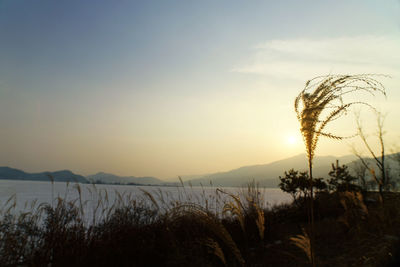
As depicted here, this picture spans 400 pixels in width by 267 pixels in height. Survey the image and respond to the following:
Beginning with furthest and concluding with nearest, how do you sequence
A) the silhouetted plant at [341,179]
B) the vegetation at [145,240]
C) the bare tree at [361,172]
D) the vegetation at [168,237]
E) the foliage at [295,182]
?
the bare tree at [361,172] < the silhouetted plant at [341,179] < the foliage at [295,182] < the vegetation at [145,240] < the vegetation at [168,237]

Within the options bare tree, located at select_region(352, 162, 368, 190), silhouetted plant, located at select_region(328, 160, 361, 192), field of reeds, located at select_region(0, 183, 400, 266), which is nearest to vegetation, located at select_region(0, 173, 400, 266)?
field of reeds, located at select_region(0, 183, 400, 266)

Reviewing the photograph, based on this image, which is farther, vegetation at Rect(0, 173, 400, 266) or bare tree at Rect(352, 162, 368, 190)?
bare tree at Rect(352, 162, 368, 190)

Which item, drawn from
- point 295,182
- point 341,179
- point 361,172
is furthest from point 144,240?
point 361,172

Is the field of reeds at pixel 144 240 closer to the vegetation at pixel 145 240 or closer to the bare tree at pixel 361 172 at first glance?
the vegetation at pixel 145 240

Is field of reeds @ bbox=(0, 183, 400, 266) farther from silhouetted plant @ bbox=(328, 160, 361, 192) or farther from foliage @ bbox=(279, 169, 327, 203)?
silhouetted plant @ bbox=(328, 160, 361, 192)

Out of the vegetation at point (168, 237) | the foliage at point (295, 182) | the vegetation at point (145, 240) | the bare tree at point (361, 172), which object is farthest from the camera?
the bare tree at point (361, 172)

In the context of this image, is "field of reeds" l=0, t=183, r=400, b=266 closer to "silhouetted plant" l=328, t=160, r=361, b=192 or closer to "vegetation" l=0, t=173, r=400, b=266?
"vegetation" l=0, t=173, r=400, b=266

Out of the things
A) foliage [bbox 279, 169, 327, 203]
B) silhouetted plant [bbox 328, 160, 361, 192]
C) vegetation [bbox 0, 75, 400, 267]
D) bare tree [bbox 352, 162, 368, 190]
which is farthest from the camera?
bare tree [bbox 352, 162, 368, 190]

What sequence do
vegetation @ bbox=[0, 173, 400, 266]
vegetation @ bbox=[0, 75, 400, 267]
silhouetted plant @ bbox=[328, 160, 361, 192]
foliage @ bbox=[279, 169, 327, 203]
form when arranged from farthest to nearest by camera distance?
silhouetted plant @ bbox=[328, 160, 361, 192], foliage @ bbox=[279, 169, 327, 203], vegetation @ bbox=[0, 173, 400, 266], vegetation @ bbox=[0, 75, 400, 267]

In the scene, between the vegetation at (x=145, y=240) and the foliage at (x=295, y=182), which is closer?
the vegetation at (x=145, y=240)

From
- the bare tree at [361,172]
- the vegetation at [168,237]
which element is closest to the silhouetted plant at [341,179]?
the bare tree at [361,172]

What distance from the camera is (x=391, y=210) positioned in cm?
745

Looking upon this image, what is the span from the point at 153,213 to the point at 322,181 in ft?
37.7

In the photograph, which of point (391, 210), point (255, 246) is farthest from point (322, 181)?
point (255, 246)
